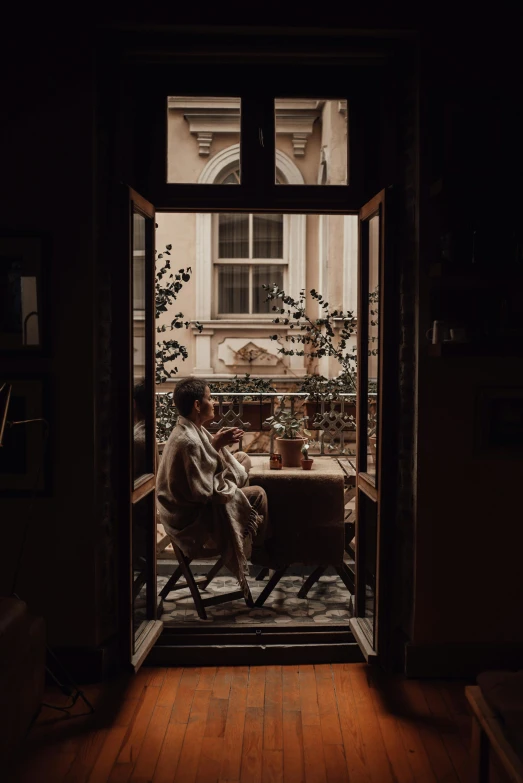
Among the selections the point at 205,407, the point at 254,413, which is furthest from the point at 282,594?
the point at 254,413

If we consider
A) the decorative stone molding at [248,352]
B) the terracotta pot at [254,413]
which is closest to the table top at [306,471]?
the terracotta pot at [254,413]

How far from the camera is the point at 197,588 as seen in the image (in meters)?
3.88

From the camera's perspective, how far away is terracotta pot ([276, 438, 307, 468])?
171 inches

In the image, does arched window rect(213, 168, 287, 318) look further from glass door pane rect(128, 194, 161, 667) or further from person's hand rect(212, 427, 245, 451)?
glass door pane rect(128, 194, 161, 667)

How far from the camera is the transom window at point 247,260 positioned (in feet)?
26.6

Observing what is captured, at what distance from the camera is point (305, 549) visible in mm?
4004

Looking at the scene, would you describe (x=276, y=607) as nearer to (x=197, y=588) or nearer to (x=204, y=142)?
(x=197, y=588)

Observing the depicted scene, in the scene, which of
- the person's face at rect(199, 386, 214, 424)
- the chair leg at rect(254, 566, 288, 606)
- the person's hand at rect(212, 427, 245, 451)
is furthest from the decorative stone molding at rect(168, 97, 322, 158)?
the chair leg at rect(254, 566, 288, 606)

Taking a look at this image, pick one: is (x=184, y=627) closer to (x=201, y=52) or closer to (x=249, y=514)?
(x=249, y=514)

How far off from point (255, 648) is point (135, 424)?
4.05ft
